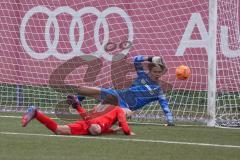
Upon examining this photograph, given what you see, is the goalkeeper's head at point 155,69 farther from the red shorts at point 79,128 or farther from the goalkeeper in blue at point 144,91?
the red shorts at point 79,128

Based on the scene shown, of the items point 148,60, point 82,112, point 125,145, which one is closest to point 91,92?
point 148,60

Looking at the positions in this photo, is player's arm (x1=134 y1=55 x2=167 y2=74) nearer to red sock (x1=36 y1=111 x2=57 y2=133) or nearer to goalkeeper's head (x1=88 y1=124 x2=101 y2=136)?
goalkeeper's head (x1=88 y1=124 x2=101 y2=136)

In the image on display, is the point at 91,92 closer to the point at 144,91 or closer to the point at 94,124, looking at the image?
the point at 144,91

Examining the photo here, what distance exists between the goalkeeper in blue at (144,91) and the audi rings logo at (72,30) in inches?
68.9

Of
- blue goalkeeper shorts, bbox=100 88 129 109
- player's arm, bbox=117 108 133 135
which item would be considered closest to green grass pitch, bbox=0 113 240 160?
player's arm, bbox=117 108 133 135

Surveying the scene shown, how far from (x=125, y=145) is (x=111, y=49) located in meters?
6.03

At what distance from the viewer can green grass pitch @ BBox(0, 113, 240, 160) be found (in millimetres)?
9125

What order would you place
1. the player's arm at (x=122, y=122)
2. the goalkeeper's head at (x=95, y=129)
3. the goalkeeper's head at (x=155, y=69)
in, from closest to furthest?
the goalkeeper's head at (x=95, y=129), the player's arm at (x=122, y=122), the goalkeeper's head at (x=155, y=69)

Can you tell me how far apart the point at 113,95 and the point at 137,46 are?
9.67 feet

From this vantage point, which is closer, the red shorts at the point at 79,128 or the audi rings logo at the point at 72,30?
the red shorts at the point at 79,128

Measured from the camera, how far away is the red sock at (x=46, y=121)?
35.9ft

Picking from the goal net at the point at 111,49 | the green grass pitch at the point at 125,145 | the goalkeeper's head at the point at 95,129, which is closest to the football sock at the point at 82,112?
the goalkeeper's head at the point at 95,129

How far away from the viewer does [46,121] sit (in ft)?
36.3

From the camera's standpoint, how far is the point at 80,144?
10242 millimetres
